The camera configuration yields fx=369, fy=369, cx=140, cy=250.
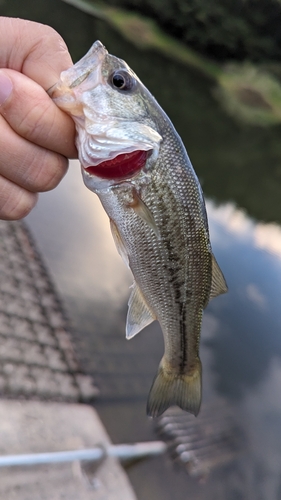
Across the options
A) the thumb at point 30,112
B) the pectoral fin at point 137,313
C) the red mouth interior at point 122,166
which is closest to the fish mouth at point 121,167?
the red mouth interior at point 122,166

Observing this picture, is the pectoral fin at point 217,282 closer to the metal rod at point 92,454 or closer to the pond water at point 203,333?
the metal rod at point 92,454

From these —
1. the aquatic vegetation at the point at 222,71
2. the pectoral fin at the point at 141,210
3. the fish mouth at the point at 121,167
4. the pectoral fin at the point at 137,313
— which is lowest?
the aquatic vegetation at the point at 222,71

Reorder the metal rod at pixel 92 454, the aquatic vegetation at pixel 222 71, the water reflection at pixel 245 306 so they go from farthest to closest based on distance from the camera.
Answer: the aquatic vegetation at pixel 222 71, the water reflection at pixel 245 306, the metal rod at pixel 92 454

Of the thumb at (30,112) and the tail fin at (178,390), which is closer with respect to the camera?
the thumb at (30,112)

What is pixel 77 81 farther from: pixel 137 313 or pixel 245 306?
pixel 245 306

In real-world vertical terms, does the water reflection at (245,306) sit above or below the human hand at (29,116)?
below

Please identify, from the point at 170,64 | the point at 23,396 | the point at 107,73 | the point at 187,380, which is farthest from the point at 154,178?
the point at 170,64

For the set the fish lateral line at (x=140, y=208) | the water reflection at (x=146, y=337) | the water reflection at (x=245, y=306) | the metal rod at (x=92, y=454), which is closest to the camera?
the fish lateral line at (x=140, y=208)
